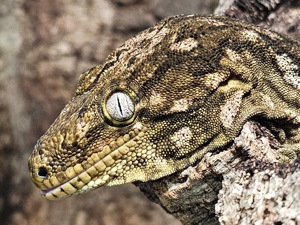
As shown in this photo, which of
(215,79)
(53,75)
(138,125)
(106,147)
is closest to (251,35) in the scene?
(215,79)

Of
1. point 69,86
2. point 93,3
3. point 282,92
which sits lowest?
point 282,92

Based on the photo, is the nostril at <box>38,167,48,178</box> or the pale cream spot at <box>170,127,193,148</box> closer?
the pale cream spot at <box>170,127,193,148</box>

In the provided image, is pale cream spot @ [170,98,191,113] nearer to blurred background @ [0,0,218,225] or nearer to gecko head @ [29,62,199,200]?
gecko head @ [29,62,199,200]

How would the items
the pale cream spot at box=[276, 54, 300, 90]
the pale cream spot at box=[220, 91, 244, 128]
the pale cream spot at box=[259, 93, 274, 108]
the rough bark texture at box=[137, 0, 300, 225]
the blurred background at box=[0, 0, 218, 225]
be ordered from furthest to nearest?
1. the blurred background at box=[0, 0, 218, 225]
2. the pale cream spot at box=[276, 54, 300, 90]
3. the pale cream spot at box=[259, 93, 274, 108]
4. the pale cream spot at box=[220, 91, 244, 128]
5. the rough bark texture at box=[137, 0, 300, 225]

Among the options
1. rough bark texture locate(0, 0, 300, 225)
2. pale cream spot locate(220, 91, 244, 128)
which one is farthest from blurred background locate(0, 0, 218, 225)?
pale cream spot locate(220, 91, 244, 128)

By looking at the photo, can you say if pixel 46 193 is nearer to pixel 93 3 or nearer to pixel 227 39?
pixel 227 39

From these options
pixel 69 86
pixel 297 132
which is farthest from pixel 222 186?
pixel 69 86

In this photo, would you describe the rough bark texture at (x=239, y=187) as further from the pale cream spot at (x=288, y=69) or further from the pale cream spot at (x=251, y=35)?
the pale cream spot at (x=251, y=35)

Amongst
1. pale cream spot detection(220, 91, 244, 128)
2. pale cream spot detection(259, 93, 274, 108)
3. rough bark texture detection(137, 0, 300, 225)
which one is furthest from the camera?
pale cream spot detection(259, 93, 274, 108)
